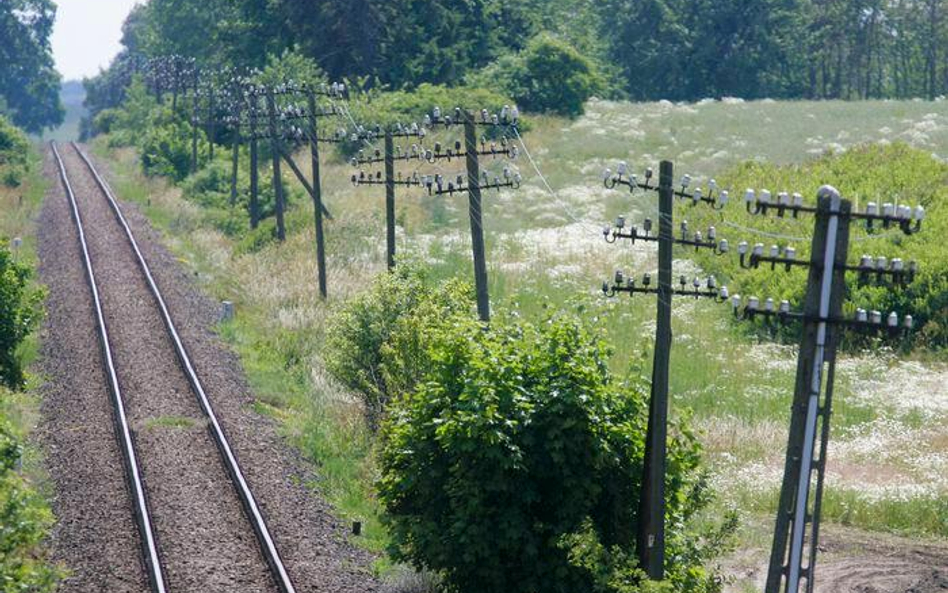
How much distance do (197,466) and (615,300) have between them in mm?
16711

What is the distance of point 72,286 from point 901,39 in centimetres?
9128

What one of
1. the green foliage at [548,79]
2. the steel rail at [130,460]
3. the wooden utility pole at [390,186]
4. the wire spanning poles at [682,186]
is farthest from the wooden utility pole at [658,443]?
the green foliage at [548,79]

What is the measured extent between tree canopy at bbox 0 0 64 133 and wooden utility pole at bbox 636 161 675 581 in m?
132

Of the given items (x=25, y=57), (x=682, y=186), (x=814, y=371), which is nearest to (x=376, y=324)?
(x=682, y=186)

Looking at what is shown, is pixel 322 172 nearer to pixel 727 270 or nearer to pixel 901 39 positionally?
pixel 727 270

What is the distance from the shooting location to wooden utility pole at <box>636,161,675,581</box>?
14.5 m

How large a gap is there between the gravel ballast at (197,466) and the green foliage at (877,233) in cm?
1302

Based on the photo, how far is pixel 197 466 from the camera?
2102 cm

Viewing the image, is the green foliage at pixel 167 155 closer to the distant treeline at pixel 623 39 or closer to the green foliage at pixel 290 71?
the green foliage at pixel 290 71


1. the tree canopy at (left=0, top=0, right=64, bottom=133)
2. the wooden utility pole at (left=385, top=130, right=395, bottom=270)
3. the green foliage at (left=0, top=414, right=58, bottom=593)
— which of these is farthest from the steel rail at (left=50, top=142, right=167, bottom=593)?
the tree canopy at (left=0, top=0, right=64, bottom=133)

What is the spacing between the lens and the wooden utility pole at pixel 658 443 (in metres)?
14.5

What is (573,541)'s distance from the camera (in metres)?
15.1

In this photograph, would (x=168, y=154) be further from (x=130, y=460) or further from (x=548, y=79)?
(x=130, y=460)

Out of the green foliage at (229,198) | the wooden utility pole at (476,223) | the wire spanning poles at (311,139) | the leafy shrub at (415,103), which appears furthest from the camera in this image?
the leafy shrub at (415,103)
